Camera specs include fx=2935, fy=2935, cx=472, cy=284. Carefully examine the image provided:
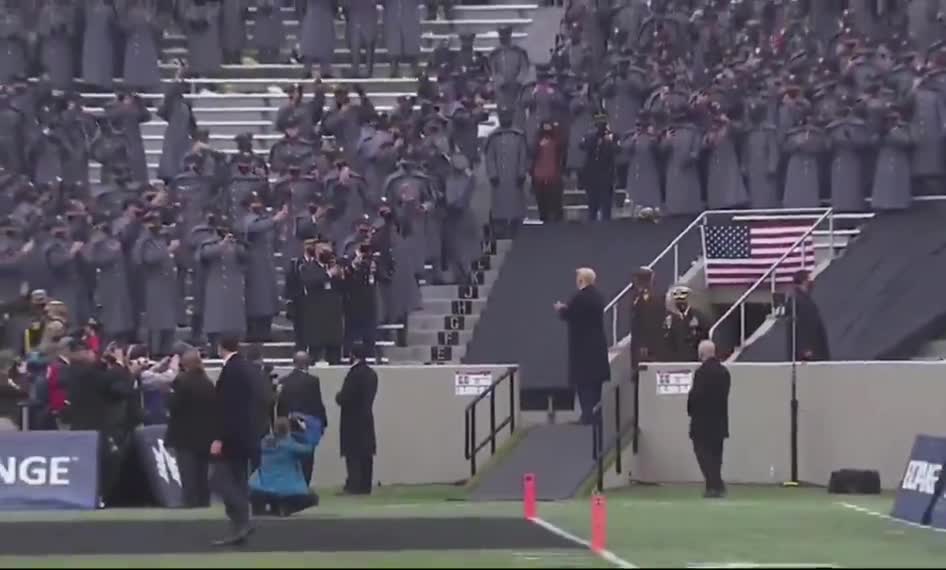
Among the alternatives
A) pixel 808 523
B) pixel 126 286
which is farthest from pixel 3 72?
pixel 808 523

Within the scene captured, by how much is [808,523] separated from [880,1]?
15.2 metres

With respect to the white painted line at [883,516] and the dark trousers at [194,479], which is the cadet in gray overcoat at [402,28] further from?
the white painted line at [883,516]

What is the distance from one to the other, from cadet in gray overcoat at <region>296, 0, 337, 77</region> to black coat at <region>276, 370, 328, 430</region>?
12.4 metres

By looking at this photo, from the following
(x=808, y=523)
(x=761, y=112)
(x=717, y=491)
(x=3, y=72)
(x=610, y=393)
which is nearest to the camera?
(x=808, y=523)

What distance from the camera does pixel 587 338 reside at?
3200 centimetres

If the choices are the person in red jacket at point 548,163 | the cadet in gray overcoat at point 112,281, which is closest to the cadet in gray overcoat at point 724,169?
the person in red jacket at point 548,163

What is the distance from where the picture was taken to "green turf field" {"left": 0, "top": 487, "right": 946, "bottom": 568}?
68.5 feet

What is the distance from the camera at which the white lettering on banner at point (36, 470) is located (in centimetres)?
2923

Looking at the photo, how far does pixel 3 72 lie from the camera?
42406 millimetres

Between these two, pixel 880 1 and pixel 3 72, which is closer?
pixel 880 1

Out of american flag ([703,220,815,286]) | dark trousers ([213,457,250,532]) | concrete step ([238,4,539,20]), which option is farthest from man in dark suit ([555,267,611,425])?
concrete step ([238,4,539,20])

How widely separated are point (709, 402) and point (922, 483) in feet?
16.4

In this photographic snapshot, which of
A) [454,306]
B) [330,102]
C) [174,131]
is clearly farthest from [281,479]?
[330,102]

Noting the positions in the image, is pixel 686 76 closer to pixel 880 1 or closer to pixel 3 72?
pixel 880 1
